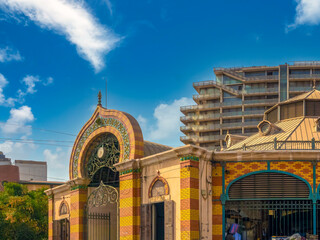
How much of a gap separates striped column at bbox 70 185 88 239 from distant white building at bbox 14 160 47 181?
2141 inches

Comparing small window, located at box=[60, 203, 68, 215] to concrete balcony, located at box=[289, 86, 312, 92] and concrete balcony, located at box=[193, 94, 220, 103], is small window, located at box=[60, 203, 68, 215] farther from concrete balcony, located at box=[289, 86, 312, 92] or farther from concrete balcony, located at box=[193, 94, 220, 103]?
concrete balcony, located at box=[289, 86, 312, 92]

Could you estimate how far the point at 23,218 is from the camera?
40.9m

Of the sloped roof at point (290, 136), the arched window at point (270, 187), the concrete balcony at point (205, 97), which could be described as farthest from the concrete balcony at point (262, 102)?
the arched window at point (270, 187)

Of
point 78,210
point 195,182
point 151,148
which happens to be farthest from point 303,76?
point 195,182

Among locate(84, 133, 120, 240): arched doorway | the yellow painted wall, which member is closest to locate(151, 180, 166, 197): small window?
the yellow painted wall

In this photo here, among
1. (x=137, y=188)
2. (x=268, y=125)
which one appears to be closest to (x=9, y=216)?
(x=137, y=188)

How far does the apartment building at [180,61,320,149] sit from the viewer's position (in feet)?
251

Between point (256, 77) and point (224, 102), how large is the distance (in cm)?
651

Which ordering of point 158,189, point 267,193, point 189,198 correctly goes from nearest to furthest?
point 189,198 → point 267,193 → point 158,189

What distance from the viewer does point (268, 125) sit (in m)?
25.2

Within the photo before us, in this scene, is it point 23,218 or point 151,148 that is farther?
point 23,218

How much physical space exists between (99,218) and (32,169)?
2277 inches

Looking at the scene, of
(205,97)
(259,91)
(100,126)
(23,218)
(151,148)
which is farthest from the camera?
(205,97)

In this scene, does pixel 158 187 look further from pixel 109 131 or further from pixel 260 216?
pixel 109 131
